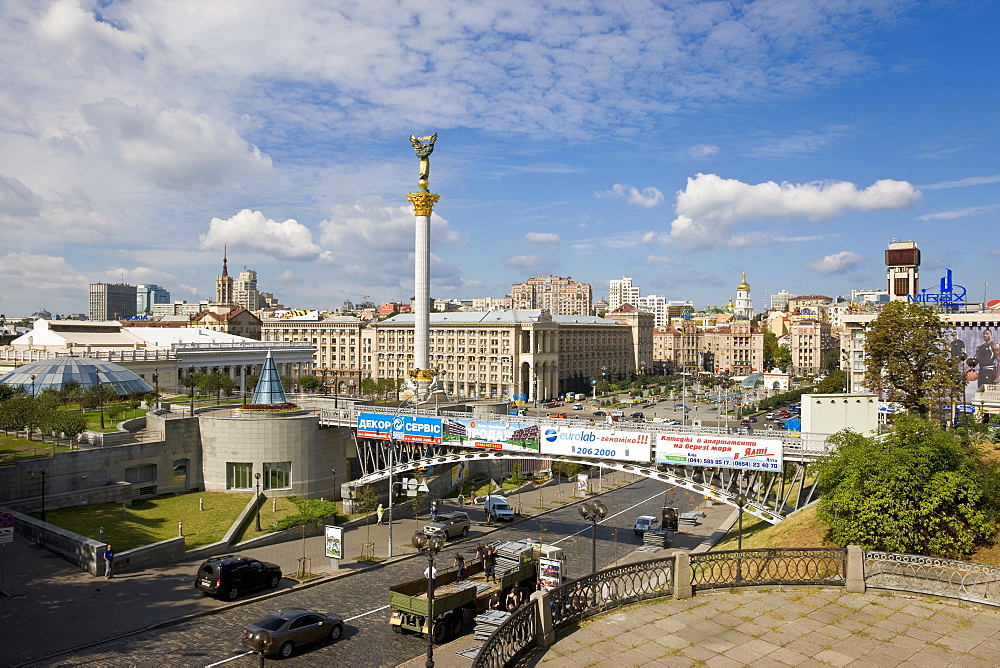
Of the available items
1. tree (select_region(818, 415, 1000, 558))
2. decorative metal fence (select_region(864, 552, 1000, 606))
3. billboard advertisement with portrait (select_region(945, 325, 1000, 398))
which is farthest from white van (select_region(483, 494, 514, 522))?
billboard advertisement with portrait (select_region(945, 325, 1000, 398))

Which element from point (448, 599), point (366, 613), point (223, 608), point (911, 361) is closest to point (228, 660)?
point (223, 608)

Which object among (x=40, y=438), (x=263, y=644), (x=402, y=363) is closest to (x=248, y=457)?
(x=40, y=438)

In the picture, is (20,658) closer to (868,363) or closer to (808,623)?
(808,623)

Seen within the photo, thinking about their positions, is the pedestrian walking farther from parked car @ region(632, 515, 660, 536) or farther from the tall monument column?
the tall monument column

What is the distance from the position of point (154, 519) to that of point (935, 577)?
3638 cm

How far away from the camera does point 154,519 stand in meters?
38.5

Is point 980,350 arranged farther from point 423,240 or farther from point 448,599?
point 448,599

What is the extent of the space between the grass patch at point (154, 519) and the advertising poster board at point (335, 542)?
739cm

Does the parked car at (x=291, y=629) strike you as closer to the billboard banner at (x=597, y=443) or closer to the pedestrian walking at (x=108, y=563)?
the pedestrian walking at (x=108, y=563)

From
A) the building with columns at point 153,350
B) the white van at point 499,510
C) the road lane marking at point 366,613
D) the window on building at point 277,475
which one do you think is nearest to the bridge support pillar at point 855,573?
the road lane marking at point 366,613

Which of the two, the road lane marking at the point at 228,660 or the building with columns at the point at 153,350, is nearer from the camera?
the road lane marking at the point at 228,660

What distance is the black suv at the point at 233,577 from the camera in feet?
88.9

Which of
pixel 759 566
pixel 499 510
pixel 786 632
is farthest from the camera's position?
pixel 499 510

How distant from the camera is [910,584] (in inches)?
653
